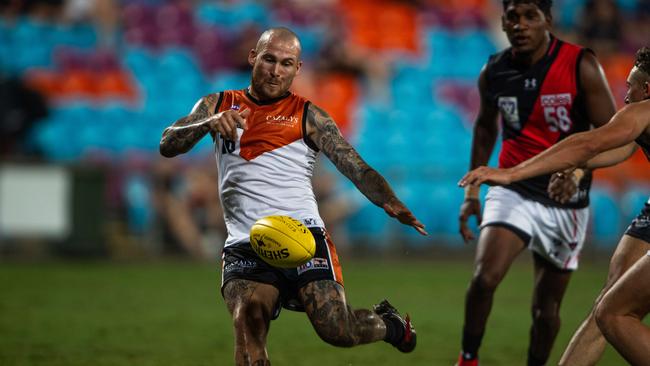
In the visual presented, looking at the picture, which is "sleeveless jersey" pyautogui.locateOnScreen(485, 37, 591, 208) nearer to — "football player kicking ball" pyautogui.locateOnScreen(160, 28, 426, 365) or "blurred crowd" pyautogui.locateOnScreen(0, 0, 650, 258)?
"football player kicking ball" pyautogui.locateOnScreen(160, 28, 426, 365)

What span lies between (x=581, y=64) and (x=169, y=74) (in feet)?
40.6

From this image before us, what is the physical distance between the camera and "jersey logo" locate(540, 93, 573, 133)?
7.05 m

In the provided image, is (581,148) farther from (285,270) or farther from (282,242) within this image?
(285,270)

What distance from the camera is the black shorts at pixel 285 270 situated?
19.2 ft

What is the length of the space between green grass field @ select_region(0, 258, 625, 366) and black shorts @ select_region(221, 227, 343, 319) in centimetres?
179

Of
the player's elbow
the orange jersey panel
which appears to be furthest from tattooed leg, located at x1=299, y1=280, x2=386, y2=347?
the player's elbow

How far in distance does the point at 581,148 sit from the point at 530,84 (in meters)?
1.79

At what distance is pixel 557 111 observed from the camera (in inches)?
279

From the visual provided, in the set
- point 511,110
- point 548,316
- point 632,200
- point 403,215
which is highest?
point 511,110

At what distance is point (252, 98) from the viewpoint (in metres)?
6.24

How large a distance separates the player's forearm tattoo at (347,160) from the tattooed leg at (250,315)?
0.82 m

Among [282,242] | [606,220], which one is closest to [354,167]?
[282,242]

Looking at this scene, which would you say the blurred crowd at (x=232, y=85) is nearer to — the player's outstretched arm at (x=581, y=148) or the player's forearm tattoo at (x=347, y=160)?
the player's forearm tattoo at (x=347, y=160)

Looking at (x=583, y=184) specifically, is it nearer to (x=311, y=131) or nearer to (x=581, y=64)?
(x=581, y=64)
